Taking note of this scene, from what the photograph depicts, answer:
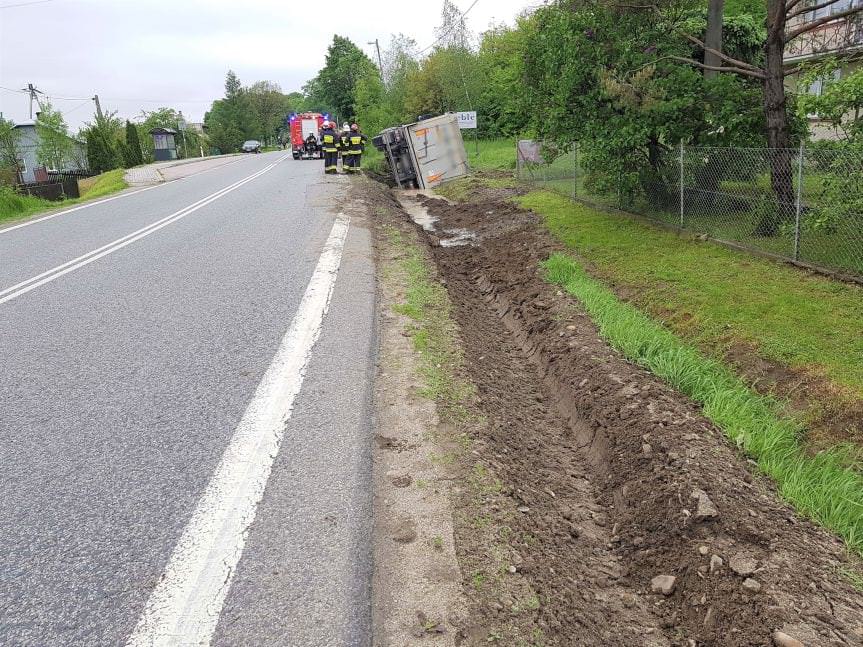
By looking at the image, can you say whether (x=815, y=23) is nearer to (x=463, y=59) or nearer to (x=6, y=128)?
(x=463, y=59)

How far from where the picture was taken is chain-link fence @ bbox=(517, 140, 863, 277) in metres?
6.88

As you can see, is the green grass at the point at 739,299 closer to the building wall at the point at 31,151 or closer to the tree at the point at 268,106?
the building wall at the point at 31,151

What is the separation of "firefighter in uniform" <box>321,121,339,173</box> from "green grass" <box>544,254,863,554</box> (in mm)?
17249

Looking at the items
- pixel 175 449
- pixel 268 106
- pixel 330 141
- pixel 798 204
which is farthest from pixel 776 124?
pixel 268 106

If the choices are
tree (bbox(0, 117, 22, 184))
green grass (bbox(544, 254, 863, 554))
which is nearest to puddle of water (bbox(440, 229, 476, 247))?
green grass (bbox(544, 254, 863, 554))

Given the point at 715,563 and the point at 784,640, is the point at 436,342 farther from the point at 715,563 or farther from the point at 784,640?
the point at 784,640

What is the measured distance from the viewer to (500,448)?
4.07 m

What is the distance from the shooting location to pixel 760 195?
8.52m

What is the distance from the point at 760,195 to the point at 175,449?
26.2 feet

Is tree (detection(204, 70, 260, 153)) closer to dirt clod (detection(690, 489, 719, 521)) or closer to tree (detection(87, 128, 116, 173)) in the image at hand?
tree (detection(87, 128, 116, 173))

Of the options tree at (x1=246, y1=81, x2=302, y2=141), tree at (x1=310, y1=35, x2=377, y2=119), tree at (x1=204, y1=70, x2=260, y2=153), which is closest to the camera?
tree at (x1=310, y1=35, x2=377, y2=119)

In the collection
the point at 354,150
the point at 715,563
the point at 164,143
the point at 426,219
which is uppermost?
the point at 164,143

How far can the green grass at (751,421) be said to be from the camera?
3.48 m

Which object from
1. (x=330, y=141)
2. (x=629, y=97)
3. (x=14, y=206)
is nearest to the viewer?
(x=629, y=97)
